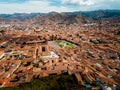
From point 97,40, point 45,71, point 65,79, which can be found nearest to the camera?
point 65,79

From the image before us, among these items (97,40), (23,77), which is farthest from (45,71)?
(97,40)

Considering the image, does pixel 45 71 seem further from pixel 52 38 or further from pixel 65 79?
pixel 52 38

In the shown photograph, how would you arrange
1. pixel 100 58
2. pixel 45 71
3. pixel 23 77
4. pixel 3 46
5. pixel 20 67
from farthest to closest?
pixel 3 46, pixel 100 58, pixel 20 67, pixel 45 71, pixel 23 77

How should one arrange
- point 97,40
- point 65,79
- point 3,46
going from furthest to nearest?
point 97,40
point 3,46
point 65,79

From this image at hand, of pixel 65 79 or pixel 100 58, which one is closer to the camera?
pixel 65 79

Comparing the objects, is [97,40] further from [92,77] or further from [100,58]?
[92,77]

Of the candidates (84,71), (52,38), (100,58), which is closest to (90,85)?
(84,71)

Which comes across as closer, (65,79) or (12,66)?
(65,79)

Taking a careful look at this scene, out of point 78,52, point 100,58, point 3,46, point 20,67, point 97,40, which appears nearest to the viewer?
point 20,67
